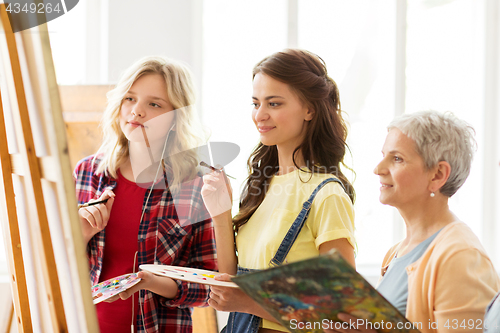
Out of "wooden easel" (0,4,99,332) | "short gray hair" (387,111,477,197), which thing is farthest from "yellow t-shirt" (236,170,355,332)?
"wooden easel" (0,4,99,332)

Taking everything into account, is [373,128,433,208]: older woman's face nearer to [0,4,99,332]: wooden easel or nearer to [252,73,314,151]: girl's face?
[252,73,314,151]: girl's face

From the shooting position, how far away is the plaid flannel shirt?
4.08 ft

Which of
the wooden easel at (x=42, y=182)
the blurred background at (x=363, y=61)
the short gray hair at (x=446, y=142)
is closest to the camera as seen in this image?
the wooden easel at (x=42, y=182)

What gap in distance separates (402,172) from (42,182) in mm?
708

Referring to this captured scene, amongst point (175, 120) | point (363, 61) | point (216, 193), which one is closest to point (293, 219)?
point (216, 193)

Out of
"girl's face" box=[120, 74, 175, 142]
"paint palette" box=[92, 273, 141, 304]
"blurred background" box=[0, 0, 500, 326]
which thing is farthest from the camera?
"blurred background" box=[0, 0, 500, 326]

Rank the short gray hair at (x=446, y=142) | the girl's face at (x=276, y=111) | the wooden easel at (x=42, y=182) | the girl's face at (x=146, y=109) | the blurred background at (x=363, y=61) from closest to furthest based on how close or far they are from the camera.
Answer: the wooden easel at (x=42, y=182) < the short gray hair at (x=446, y=142) < the girl's face at (x=276, y=111) < the girl's face at (x=146, y=109) < the blurred background at (x=363, y=61)

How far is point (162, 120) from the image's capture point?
1.29m

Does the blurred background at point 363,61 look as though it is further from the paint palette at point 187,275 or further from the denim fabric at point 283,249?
the paint palette at point 187,275

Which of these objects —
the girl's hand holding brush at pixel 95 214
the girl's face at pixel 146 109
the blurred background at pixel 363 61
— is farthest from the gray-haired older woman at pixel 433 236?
the blurred background at pixel 363 61

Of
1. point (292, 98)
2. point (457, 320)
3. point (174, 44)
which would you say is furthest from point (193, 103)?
point (174, 44)

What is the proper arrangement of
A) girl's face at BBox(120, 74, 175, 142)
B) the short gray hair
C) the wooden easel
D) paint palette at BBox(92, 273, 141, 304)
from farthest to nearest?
1. girl's face at BBox(120, 74, 175, 142)
2. paint palette at BBox(92, 273, 141, 304)
3. the short gray hair
4. the wooden easel

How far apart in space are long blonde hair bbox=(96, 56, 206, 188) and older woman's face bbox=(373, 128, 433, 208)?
2.14 ft

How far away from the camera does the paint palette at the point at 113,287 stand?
962 millimetres
